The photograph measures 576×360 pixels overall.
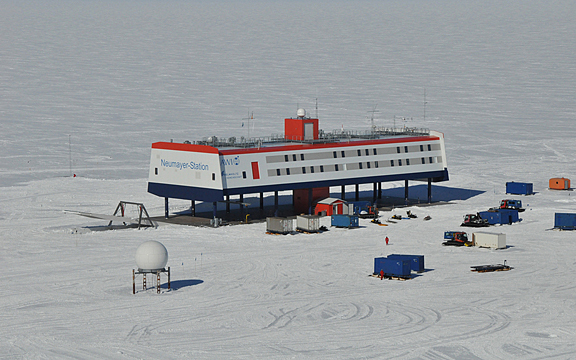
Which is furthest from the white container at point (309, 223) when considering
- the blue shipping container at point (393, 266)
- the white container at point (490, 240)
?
the blue shipping container at point (393, 266)

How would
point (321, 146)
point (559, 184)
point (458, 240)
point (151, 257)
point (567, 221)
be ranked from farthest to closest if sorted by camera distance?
point (559, 184) < point (321, 146) < point (567, 221) < point (458, 240) < point (151, 257)

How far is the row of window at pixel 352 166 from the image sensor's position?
9581cm

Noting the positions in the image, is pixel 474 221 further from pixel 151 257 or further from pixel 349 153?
pixel 151 257

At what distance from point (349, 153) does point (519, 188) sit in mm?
26109

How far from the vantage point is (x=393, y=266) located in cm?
6681

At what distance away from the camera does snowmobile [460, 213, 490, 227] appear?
91688mm

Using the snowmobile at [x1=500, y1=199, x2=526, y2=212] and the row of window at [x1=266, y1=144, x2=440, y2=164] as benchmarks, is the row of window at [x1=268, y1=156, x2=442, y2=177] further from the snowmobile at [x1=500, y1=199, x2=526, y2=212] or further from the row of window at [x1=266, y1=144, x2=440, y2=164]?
the snowmobile at [x1=500, y1=199, x2=526, y2=212]

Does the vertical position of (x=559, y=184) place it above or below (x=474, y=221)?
above

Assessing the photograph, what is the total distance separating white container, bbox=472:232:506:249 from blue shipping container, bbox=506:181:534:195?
34.4 meters

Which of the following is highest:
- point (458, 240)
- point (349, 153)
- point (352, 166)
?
point (349, 153)

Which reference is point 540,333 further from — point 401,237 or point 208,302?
point 401,237

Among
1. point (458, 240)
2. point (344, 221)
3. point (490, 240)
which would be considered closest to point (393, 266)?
point (458, 240)

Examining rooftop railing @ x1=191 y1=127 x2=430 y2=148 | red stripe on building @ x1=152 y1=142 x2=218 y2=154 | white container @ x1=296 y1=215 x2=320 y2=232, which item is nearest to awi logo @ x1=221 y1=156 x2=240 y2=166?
red stripe on building @ x1=152 y1=142 x2=218 y2=154

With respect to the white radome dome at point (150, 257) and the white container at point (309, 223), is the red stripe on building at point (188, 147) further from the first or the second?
the white radome dome at point (150, 257)
